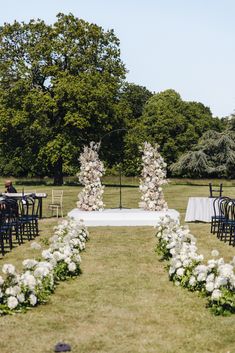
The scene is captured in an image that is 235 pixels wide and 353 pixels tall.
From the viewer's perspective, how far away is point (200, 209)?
68.0 feet

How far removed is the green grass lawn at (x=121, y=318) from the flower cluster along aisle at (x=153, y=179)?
792 centimetres

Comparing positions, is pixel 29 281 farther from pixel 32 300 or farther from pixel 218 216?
pixel 218 216

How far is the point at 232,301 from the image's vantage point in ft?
26.8

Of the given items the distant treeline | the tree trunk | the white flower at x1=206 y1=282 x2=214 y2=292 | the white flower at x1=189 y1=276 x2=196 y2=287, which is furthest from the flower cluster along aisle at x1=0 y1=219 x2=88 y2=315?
the tree trunk

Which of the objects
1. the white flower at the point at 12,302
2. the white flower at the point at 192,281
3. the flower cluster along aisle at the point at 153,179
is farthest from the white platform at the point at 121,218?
the white flower at the point at 12,302

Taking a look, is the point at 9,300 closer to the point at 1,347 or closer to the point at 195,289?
the point at 1,347

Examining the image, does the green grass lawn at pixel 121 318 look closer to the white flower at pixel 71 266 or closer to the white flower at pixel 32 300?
the white flower at pixel 32 300

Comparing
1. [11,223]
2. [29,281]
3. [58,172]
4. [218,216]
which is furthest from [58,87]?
[29,281]

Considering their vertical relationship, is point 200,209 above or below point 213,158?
below

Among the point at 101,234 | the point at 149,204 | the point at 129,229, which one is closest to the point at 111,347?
the point at 101,234

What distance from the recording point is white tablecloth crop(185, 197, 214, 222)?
2044cm

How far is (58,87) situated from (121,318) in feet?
121

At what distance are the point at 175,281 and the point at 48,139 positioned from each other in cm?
3748

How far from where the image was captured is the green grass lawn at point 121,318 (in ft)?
22.6
